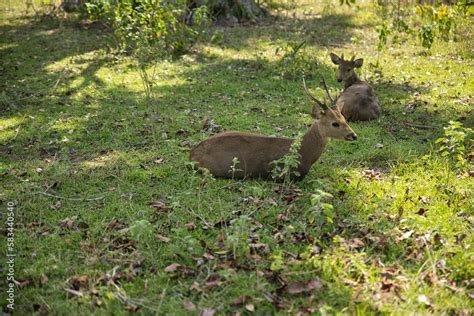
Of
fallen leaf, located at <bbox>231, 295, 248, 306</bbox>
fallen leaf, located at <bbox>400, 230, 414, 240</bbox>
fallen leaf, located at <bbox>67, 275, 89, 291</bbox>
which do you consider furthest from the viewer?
fallen leaf, located at <bbox>400, 230, 414, 240</bbox>

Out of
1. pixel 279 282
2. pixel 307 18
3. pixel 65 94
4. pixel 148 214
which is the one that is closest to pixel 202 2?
pixel 307 18

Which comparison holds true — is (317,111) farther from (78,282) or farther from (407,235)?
(78,282)

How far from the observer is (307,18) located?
1563cm

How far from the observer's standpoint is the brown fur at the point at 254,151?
572 cm

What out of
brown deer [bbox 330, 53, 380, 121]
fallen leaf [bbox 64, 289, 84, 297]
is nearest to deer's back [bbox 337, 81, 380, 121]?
brown deer [bbox 330, 53, 380, 121]

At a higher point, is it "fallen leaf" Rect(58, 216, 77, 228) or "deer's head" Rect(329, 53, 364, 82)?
"deer's head" Rect(329, 53, 364, 82)

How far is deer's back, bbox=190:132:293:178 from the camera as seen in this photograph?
5718 millimetres

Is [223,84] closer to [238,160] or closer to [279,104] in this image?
[279,104]

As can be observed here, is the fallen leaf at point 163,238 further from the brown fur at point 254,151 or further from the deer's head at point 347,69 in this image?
the deer's head at point 347,69

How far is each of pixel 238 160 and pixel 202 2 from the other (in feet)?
30.7

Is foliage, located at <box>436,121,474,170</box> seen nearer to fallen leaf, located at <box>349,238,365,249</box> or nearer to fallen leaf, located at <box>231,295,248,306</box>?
fallen leaf, located at <box>349,238,365,249</box>

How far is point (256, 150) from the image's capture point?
5.74 meters

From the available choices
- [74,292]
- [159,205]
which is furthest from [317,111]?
[74,292]

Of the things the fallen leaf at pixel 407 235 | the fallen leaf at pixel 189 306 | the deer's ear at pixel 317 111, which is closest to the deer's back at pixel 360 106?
the deer's ear at pixel 317 111
